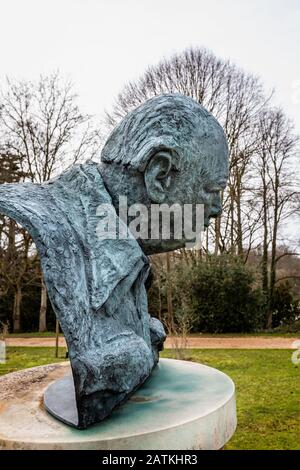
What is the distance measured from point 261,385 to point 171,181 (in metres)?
5.75

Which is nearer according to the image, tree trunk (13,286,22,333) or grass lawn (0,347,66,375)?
grass lawn (0,347,66,375)

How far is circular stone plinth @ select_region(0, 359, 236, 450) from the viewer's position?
5.41 ft

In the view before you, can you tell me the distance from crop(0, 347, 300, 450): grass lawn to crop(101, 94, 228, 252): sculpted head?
3542mm

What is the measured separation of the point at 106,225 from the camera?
6.91ft

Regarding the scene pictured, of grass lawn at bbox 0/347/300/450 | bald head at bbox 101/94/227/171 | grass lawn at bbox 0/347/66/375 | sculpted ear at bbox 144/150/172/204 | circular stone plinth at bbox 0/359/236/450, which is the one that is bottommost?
grass lawn at bbox 0/347/66/375

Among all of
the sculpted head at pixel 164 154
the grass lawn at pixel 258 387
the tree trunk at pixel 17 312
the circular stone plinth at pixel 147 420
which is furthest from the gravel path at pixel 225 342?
the sculpted head at pixel 164 154

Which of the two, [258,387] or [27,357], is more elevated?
[258,387]

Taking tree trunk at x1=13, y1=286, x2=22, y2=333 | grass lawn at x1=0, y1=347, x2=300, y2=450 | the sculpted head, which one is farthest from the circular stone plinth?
tree trunk at x1=13, y1=286, x2=22, y2=333

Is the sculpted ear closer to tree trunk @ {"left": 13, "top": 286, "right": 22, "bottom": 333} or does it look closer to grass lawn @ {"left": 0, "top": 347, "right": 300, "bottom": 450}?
grass lawn @ {"left": 0, "top": 347, "right": 300, "bottom": 450}

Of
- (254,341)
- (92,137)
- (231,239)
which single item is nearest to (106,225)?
(254,341)

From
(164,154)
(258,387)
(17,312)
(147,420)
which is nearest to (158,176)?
(164,154)

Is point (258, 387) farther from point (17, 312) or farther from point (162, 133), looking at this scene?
point (17, 312)

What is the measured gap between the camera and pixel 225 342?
12570 millimetres

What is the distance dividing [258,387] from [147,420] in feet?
18.7
